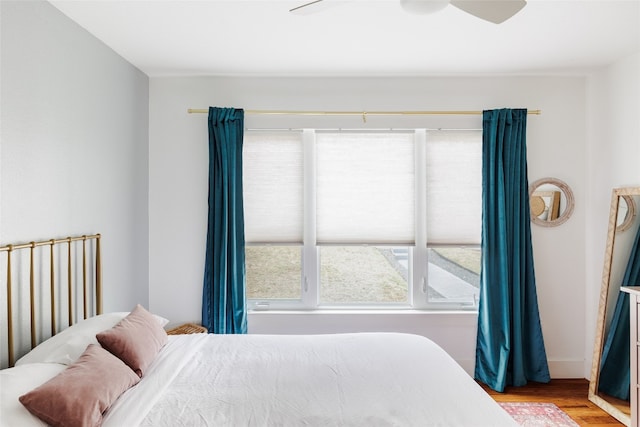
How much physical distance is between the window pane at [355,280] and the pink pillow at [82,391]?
1.97 metres

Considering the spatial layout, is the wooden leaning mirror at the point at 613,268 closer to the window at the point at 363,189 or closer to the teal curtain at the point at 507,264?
the teal curtain at the point at 507,264

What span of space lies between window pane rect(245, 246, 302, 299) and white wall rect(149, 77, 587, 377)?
21 cm

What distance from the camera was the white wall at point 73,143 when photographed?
6.05 ft

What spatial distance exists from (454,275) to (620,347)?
1.28 metres

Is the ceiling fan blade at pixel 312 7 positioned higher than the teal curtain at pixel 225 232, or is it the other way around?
the ceiling fan blade at pixel 312 7

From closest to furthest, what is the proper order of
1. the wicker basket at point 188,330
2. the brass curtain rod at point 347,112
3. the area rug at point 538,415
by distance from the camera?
the area rug at point 538,415
the wicker basket at point 188,330
the brass curtain rod at point 347,112

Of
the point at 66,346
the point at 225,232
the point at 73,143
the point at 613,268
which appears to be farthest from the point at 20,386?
the point at 613,268

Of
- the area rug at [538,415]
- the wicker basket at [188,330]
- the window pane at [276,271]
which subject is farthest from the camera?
the window pane at [276,271]

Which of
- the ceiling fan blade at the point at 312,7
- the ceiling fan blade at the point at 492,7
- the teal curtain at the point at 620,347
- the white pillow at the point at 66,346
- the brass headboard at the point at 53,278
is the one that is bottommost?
the teal curtain at the point at 620,347

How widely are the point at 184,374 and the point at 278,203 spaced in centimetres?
170

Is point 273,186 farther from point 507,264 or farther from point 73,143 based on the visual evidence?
point 507,264

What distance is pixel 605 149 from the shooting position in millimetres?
3131

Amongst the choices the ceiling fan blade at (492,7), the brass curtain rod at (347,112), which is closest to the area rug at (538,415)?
the brass curtain rod at (347,112)

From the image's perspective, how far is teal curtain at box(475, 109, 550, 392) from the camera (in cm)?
314
